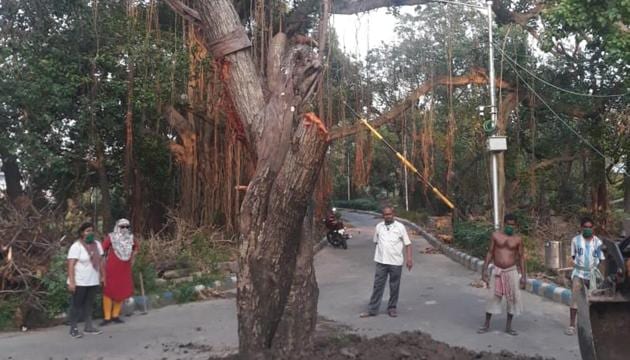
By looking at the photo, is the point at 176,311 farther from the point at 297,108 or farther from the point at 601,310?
the point at 601,310

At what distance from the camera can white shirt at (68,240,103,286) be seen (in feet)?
23.0

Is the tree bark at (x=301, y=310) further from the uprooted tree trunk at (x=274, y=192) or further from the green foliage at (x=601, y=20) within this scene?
the green foliage at (x=601, y=20)

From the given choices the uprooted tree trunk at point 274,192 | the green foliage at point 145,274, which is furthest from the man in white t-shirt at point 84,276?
the uprooted tree trunk at point 274,192

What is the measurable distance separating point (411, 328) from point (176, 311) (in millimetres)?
3415

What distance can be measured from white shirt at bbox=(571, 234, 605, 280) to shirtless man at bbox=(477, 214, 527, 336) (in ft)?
1.98

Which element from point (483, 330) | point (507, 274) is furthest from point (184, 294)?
point (507, 274)

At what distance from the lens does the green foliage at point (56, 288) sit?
296 inches

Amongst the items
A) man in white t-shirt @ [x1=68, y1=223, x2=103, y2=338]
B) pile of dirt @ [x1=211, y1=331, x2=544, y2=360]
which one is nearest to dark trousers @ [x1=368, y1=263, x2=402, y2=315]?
pile of dirt @ [x1=211, y1=331, x2=544, y2=360]

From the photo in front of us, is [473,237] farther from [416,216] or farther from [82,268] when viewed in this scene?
[416,216]

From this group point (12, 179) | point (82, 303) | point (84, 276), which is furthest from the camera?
point (12, 179)

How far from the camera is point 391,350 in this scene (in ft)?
16.1

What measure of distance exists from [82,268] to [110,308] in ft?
3.02

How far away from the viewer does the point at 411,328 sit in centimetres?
712

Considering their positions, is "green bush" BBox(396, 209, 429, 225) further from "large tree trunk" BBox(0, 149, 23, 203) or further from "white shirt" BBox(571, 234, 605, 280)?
"white shirt" BBox(571, 234, 605, 280)
